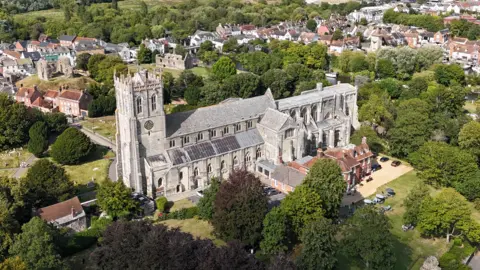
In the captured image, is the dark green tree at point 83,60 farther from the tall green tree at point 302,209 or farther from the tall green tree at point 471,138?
the tall green tree at point 471,138

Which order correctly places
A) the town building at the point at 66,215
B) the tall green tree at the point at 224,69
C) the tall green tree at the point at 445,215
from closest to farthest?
the tall green tree at the point at 445,215 → the town building at the point at 66,215 → the tall green tree at the point at 224,69

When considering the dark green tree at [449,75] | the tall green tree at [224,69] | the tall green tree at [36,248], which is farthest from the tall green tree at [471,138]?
the tall green tree at [36,248]

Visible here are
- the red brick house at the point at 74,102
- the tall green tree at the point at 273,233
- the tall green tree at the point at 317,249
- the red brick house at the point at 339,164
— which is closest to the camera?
the tall green tree at the point at 317,249

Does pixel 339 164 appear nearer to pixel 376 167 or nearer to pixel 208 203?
pixel 376 167

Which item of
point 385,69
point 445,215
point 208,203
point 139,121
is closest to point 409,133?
point 445,215

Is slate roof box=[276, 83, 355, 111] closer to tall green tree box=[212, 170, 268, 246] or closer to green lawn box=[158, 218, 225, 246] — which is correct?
green lawn box=[158, 218, 225, 246]

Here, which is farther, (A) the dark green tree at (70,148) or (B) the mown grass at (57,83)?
(B) the mown grass at (57,83)

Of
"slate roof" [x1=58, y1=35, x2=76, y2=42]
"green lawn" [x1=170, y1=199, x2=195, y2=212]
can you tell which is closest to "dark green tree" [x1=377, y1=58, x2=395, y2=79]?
"green lawn" [x1=170, y1=199, x2=195, y2=212]
